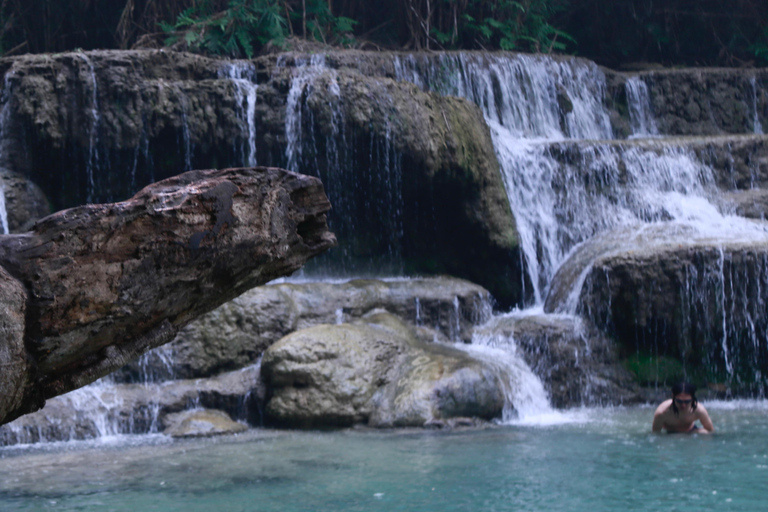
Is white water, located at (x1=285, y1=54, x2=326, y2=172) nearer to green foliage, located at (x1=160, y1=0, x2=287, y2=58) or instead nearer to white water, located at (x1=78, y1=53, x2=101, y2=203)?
white water, located at (x1=78, y1=53, x2=101, y2=203)

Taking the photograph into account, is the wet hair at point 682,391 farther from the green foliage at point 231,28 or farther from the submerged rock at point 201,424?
the green foliage at point 231,28

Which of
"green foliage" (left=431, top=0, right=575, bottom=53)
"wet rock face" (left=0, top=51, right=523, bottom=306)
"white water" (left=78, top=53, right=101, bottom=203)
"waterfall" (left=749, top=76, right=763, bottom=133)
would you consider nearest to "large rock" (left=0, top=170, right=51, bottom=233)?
"wet rock face" (left=0, top=51, right=523, bottom=306)

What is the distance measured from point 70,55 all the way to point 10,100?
3.33 ft

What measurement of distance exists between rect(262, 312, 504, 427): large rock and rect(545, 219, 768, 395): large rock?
2323 mm

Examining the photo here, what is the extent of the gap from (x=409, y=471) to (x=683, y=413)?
114 inches

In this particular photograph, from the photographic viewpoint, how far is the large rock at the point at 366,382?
26.5 ft

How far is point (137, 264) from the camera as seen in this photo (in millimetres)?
2840

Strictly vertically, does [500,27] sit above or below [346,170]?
above

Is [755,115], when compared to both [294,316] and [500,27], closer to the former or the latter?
[500,27]

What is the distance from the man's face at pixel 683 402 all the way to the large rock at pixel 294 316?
Result: 144 inches

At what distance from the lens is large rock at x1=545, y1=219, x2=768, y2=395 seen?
9594 mm

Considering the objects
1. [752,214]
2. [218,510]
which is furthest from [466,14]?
[218,510]

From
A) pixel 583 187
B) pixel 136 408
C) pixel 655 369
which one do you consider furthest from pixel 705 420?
pixel 583 187

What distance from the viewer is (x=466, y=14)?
16.1 metres
